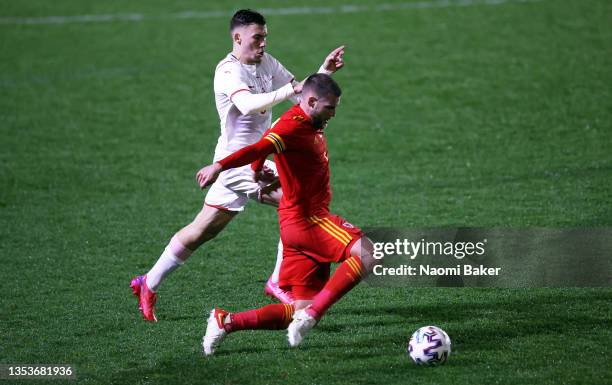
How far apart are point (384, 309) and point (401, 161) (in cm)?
514

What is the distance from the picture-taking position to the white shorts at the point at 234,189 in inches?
291

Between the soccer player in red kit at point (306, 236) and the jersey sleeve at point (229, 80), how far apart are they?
2.85ft

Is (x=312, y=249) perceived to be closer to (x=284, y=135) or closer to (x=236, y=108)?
(x=284, y=135)

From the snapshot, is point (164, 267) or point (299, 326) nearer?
point (299, 326)

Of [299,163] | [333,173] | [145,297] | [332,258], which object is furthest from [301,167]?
[333,173]

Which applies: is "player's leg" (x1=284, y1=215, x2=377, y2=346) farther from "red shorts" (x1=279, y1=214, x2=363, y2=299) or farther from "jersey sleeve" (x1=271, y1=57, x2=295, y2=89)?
"jersey sleeve" (x1=271, y1=57, x2=295, y2=89)

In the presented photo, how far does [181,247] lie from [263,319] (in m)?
1.48

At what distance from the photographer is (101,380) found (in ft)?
19.8

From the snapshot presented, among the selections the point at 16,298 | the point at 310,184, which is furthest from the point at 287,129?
the point at 16,298

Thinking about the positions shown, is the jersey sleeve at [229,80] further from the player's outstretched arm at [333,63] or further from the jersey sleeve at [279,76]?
the player's outstretched arm at [333,63]

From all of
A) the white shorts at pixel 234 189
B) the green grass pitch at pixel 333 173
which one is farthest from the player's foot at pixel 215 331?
the white shorts at pixel 234 189

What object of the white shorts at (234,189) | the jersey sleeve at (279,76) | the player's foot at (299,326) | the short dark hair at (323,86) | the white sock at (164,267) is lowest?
the player's foot at (299,326)

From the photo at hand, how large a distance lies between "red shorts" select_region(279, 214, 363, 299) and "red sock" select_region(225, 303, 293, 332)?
14cm

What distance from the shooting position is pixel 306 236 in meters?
6.31
